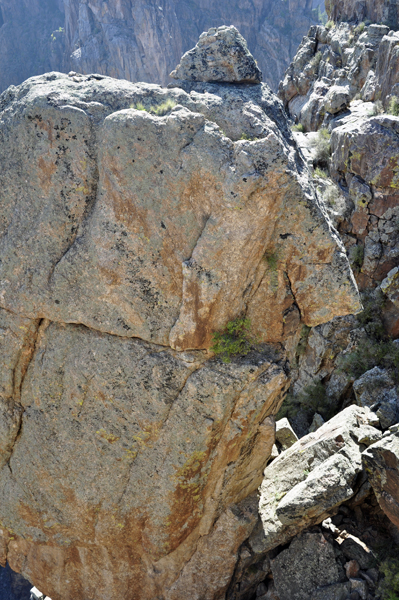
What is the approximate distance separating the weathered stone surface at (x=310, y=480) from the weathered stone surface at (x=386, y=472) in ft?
1.42

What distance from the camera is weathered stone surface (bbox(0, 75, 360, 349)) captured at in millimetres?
7109

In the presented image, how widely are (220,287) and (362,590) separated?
21.7 feet

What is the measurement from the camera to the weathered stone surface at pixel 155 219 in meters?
7.11

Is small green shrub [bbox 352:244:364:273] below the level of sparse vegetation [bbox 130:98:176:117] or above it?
below

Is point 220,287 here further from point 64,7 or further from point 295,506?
point 64,7

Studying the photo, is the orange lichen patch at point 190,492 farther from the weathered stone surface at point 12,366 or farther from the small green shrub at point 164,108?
the small green shrub at point 164,108

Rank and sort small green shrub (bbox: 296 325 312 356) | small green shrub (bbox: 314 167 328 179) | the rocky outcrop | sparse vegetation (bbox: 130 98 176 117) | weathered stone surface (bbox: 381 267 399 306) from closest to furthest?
sparse vegetation (bbox: 130 98 176 117), the rocky outcrop, weathered stone surface (bbox: 381 267 399 306), small green shrub (bbox: 314 167 328 179), small green shrub (bbox: 296 325 312 356)

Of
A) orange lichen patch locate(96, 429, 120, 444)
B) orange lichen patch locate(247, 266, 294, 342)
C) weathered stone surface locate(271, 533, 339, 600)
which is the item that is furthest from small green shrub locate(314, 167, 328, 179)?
orange lichen patch locate(96, 429, 120, 444)

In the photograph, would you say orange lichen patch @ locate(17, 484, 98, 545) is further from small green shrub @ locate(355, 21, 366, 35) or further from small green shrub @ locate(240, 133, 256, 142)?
small green shrub @ locate(355, 21, 366, 35)

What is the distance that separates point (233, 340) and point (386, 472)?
440 cm

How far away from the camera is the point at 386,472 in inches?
353

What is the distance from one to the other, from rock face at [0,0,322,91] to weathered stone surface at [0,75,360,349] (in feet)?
247

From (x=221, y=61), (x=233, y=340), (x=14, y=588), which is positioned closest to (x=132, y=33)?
(x=14, y=588)

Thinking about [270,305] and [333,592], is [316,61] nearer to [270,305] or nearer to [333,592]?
[270,305]
